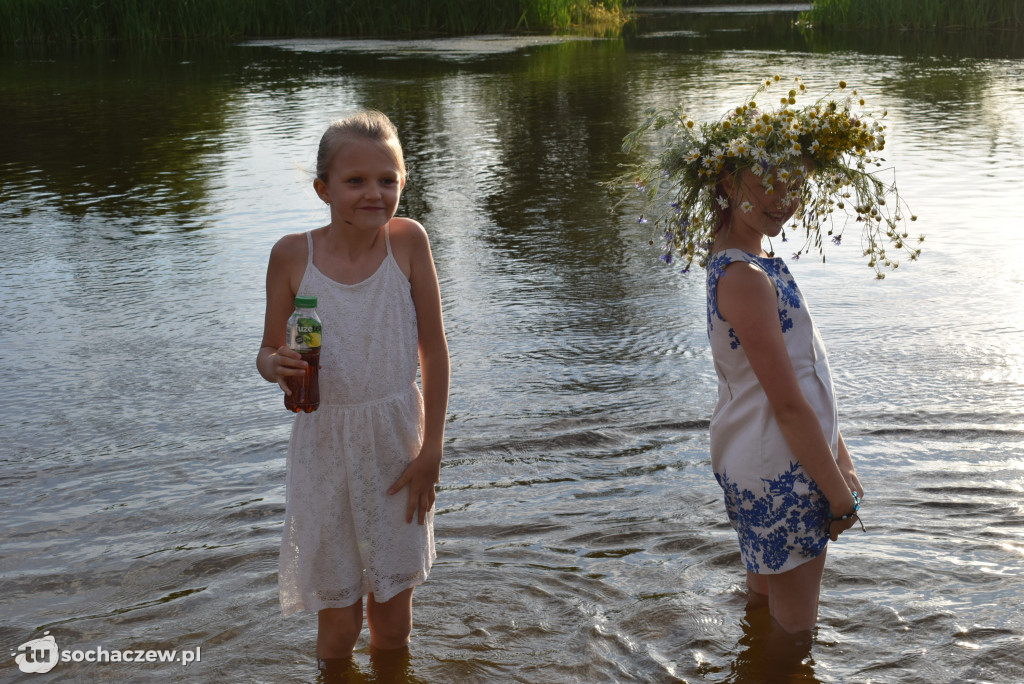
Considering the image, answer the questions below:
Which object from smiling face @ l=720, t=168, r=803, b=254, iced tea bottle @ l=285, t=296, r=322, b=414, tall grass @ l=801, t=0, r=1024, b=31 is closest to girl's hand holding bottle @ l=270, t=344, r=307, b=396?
iced tea bottle @ l=285, t=296, r=322, b=414

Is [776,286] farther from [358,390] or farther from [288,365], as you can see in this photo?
[288,365]

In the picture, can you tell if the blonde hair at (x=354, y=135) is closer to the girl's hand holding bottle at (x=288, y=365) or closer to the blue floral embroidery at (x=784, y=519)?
the girl's hand holding bottle at (x=288, y=365)

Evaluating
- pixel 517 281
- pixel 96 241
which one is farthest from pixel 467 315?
pixel 96 241

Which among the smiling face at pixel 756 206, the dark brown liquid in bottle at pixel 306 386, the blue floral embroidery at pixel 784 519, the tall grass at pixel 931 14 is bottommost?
the blue floral embroidery at pixel 784 519

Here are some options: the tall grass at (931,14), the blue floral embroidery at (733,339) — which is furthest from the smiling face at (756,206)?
the tall grass at (931,14)

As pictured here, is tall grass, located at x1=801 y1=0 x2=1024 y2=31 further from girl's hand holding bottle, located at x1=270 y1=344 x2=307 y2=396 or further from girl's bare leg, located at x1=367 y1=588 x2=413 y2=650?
girl's hand holding bottle, located at x1=270 y1=344 x2=307 y2=396

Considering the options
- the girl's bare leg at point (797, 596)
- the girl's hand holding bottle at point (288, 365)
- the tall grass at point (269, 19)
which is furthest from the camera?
the tall grass at point (269, 19)

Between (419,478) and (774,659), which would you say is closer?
(419,478)

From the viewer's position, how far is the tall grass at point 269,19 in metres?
26.1

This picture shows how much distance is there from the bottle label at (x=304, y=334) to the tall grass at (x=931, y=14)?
2573 centimetres

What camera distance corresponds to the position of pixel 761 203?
2.87m
